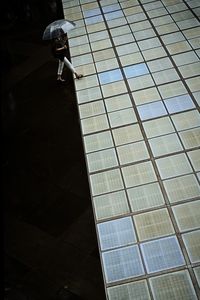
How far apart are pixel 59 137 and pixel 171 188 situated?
247 centimetres

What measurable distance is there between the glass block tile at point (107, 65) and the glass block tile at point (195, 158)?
3.11 meters

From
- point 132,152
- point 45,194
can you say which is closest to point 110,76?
point 132,152

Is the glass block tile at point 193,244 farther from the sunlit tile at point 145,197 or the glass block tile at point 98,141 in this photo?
the glass block tile at point 98,141

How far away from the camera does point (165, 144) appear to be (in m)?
5.52

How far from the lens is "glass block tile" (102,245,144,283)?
412 cm

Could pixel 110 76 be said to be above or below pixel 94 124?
above

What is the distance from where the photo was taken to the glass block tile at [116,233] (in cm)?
443

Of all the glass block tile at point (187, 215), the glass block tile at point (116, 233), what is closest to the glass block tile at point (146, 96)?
the glass block tile at point (187, 215)

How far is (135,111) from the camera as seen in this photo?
6.21 meters

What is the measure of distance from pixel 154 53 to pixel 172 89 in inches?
56.7

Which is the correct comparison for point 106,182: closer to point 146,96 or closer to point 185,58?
point 146,96

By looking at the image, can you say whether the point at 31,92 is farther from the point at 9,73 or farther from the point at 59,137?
the point at 59,137

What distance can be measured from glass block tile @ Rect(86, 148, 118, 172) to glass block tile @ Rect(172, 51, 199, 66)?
2.88 metres

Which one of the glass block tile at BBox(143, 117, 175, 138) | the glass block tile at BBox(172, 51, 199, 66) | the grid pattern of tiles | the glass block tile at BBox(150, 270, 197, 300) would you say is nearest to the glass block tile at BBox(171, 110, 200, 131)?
the grid pattern of tiles
